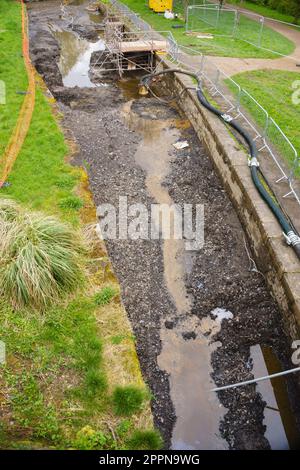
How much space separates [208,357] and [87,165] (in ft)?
25.5

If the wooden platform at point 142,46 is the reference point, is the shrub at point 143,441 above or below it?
below

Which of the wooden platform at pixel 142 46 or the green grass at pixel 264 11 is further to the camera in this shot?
the green grass at pixel 264 11

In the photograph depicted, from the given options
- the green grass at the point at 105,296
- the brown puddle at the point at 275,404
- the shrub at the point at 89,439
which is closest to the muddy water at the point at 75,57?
the green grass at the point at 105,296

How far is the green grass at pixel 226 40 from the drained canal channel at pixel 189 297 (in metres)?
6.83

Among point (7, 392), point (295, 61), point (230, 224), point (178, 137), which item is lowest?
point (7, 392)

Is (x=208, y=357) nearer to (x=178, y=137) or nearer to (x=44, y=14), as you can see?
(x=178, y=137)

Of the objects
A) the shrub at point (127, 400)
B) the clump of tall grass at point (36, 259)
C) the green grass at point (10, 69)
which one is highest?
the green grass at point (10, 69)

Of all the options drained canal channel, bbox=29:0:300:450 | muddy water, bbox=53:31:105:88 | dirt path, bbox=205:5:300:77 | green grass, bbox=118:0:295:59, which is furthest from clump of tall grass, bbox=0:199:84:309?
green grass, bbox=118:0:295:59

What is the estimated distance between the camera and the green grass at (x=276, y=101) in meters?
12.3

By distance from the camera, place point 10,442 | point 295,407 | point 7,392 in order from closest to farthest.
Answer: point 10,442 < point 7,392 < point 295,407

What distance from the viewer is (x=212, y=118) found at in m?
14.2

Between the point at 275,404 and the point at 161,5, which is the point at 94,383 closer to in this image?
the point at 275,404

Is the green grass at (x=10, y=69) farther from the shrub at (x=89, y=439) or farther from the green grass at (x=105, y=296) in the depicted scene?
the shrub at (x=89, y=439)
